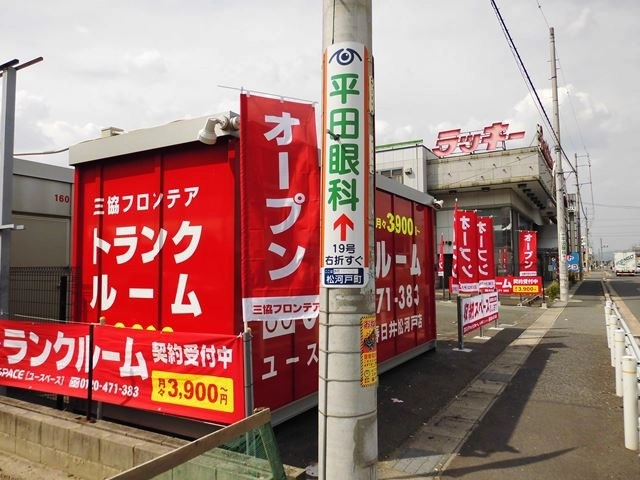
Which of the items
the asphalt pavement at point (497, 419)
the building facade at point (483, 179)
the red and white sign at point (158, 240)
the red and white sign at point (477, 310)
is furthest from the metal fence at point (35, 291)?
the building facade at point (483, 179)

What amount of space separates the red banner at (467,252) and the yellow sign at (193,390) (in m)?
8.87

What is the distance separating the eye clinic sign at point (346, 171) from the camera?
11.8ft

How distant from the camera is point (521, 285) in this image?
2253cm

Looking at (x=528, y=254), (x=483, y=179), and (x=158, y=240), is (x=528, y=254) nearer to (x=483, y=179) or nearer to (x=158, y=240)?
(x=483, y=179)

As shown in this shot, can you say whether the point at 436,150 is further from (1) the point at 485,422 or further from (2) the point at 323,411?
(2) the point at 323,411

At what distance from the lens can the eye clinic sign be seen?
141 inches

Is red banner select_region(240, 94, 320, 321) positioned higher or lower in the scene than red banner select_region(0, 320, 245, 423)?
higher

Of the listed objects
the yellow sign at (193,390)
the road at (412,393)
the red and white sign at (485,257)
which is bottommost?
the road at (412,393)

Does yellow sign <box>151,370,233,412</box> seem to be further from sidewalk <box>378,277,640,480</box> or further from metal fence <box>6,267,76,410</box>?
metal fence <box>6,267,76,410</box>

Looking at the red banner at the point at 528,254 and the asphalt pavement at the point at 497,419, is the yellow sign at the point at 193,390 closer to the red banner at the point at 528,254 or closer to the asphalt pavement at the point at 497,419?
the asphalt pavement at the point at 497,419

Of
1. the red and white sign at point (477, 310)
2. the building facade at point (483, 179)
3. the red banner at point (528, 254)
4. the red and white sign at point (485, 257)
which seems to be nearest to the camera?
the red and white sign at point (477, 310)

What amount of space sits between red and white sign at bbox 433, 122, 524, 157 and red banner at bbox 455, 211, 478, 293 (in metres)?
24.4

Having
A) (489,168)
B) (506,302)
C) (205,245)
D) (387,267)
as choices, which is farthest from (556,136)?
(205,245)

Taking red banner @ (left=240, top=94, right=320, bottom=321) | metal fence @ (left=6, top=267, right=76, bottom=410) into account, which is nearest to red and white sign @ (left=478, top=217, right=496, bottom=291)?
red banner @ (left=240, top=94, right=320, bottom=321)
